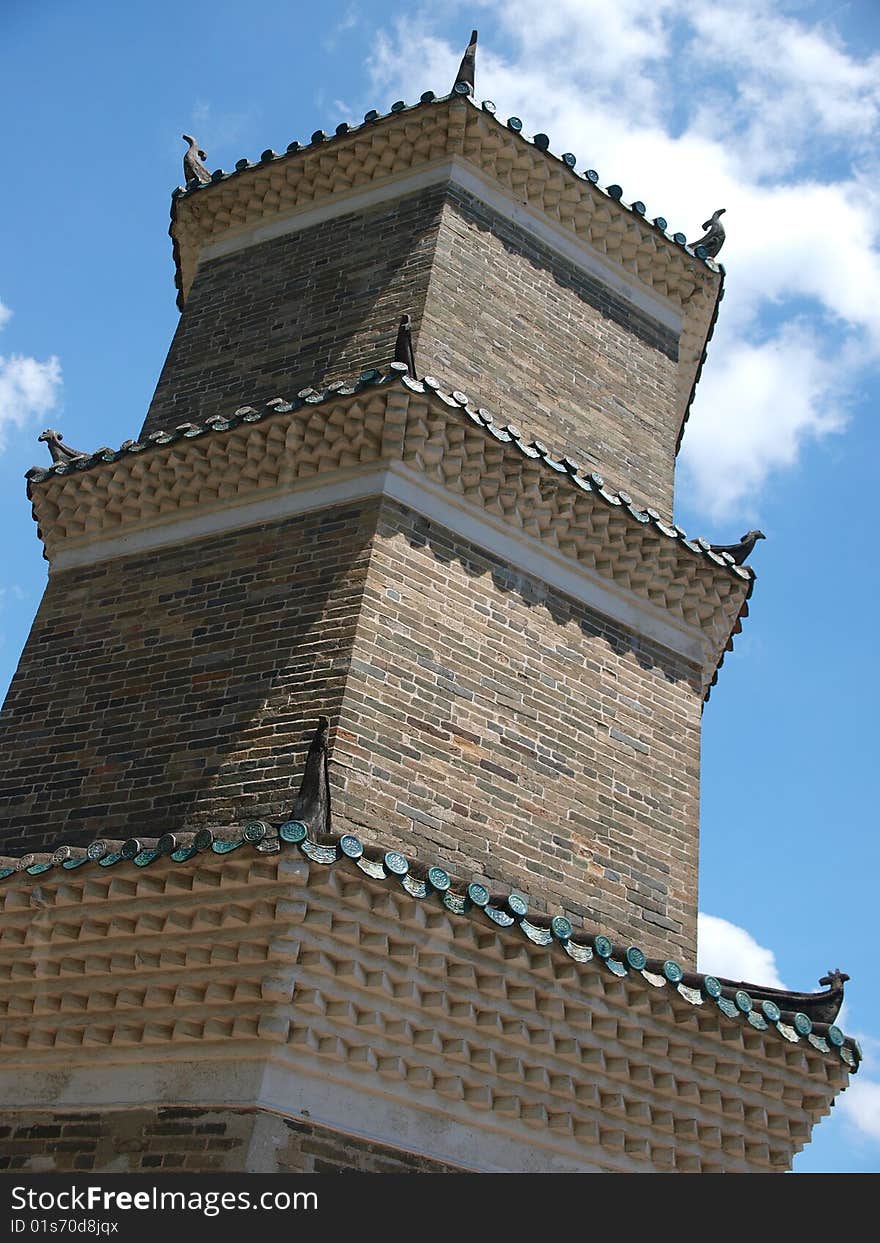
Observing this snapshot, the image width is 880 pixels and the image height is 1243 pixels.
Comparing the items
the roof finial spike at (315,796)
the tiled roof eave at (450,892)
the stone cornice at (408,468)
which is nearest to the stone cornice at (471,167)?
the stone cornice at (408,468)

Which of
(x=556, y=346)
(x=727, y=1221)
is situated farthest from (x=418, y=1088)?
(x=556, y=346)

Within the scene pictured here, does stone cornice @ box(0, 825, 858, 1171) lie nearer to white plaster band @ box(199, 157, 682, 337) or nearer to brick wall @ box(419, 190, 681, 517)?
brick wall @ box(419, 190, 681, 517)

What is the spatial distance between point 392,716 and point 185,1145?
2371mm

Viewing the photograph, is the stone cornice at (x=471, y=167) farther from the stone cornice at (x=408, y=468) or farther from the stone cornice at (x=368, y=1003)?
the stone cornice at (x=368, y=1003)

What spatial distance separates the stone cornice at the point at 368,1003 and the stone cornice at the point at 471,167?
5.90 metres

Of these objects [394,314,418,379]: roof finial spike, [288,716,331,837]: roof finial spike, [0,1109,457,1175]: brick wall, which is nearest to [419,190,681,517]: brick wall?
[394,314,418,379]: roof finial spike

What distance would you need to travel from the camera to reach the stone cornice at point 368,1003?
19.4 feet

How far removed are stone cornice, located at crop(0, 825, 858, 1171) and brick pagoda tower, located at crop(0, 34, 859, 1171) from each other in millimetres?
17

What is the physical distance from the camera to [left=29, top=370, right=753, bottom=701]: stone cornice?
802 centimetres

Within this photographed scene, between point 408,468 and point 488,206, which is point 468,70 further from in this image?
point 408,468

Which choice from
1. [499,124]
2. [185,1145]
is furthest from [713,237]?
[185,1145]

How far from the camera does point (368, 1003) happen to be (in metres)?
6.06

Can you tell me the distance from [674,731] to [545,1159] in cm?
296

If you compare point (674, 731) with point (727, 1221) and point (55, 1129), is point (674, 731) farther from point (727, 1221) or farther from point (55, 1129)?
point (55, 1129)
